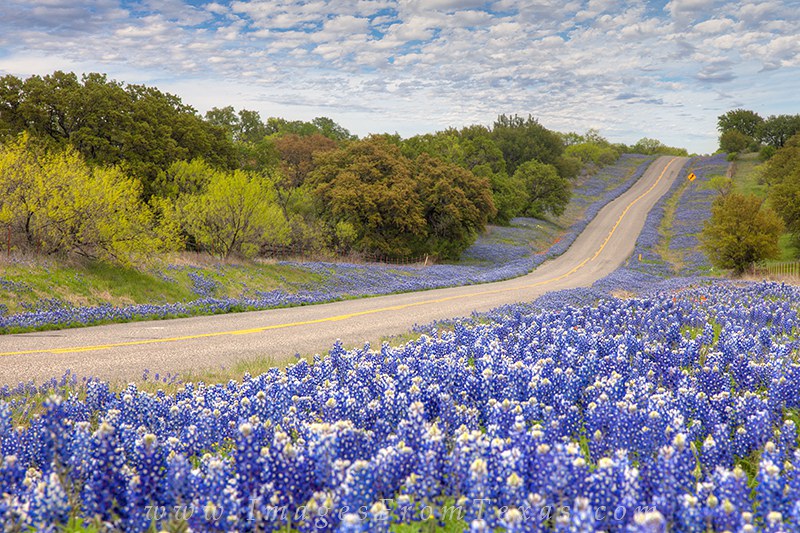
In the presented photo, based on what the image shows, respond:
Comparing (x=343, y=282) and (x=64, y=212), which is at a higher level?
(x=64, y=212)

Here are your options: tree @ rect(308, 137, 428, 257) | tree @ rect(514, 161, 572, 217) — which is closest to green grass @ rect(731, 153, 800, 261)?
tree @ rect(514, 161, 572, 217)

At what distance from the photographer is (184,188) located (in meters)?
41.2

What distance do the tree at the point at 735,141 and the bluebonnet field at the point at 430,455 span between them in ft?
482

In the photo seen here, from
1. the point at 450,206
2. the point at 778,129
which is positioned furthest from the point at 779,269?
the point at 778,129

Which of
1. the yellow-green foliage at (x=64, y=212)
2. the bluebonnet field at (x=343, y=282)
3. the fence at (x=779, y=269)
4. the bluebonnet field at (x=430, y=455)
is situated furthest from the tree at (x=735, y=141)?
the bluebonnet field at (x=430, y=455)

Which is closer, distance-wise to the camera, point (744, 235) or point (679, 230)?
point (744, 235)

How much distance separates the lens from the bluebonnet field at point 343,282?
59.1 ft

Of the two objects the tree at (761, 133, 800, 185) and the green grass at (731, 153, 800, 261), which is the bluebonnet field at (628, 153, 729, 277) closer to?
the green grass at (731, 153, 800, 261)

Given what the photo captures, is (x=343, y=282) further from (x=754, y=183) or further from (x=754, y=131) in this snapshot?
(x=754, y=131)

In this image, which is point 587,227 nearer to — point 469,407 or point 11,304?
point 11,304

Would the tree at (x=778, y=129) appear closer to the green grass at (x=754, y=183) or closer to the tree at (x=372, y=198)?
the green grass at (x=754, y=183)

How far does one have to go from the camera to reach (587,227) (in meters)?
75.1

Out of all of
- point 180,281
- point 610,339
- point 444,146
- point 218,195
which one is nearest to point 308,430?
point 610,339

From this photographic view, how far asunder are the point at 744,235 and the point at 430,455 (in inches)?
1692
